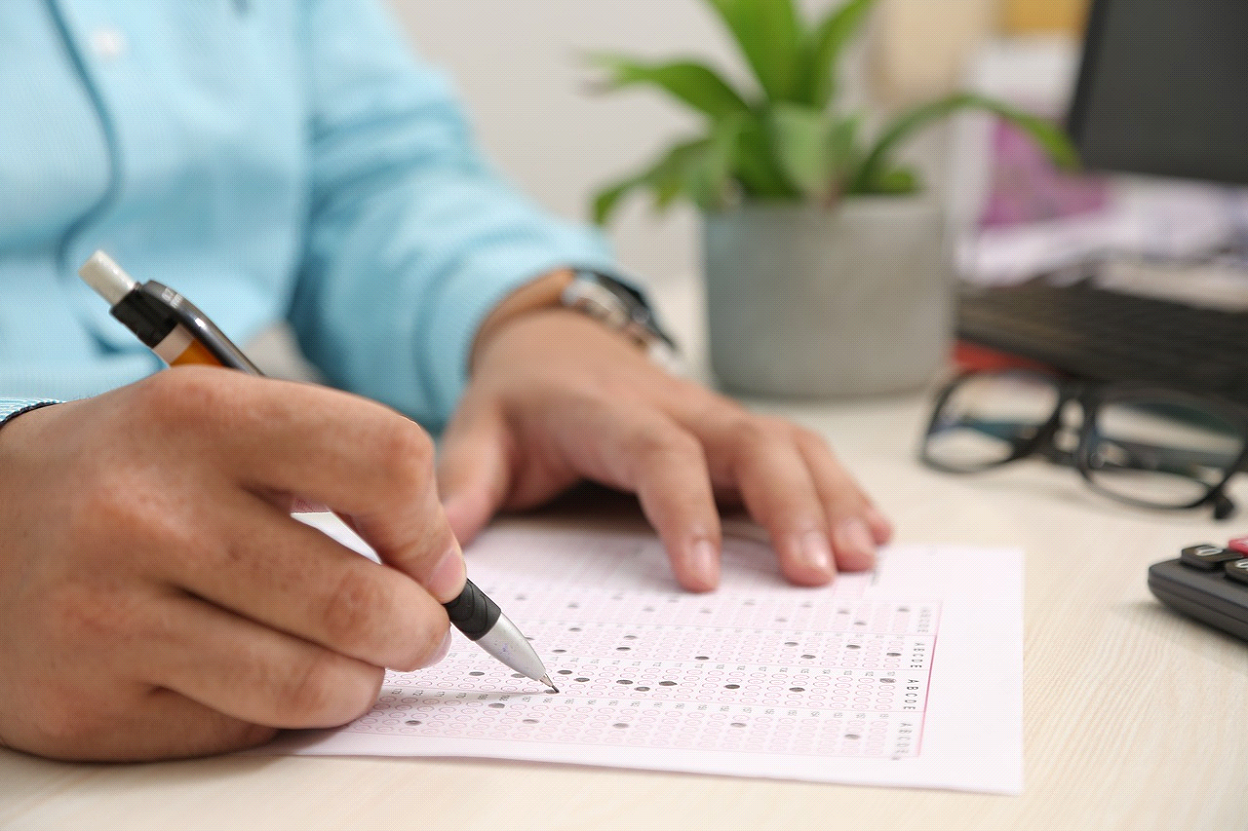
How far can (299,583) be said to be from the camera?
12.3 inches

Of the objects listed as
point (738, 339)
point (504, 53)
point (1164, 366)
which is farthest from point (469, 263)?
point (504, 53)

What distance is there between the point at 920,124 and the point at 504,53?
1.00m

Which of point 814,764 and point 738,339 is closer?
point 814,764

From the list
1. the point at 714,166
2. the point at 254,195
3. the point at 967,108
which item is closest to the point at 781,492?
the point at 714,166

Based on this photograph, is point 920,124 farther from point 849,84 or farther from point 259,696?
point 849,84

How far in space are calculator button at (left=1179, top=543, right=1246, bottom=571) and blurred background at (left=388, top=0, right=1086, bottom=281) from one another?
1.18 m

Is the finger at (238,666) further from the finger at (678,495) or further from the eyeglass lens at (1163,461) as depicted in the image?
the eyeglass lens at (1163,461)

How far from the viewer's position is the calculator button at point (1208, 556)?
41 cm

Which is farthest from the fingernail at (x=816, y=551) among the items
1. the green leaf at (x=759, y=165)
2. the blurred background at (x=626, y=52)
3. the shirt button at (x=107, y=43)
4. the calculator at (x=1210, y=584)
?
the blurred background at (x=626, y=52)

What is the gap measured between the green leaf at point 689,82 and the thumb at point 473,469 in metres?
0.27

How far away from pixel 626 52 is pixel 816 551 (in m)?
1.36

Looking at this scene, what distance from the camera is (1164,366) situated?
696mm

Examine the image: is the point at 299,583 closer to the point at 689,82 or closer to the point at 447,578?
the point at 447,578

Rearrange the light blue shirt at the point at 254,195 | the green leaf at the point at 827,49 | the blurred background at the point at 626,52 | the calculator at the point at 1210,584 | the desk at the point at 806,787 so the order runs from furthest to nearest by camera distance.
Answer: the blurred background at the point at 626,52 < the green leaf at the point at 827,49 < the light blue shirt at the point at 254,195 < the calculator at the point at 1210,584 < the desk at the point at 806,787
